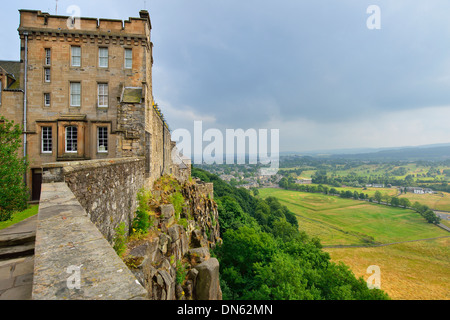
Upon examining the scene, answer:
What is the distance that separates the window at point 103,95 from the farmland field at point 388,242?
46.8 meters

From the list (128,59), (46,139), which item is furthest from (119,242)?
(128,59)

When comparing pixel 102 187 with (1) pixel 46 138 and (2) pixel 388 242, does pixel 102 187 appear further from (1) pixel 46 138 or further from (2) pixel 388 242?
(2) pixel 388 242

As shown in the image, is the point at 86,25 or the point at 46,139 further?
the point at 46,139

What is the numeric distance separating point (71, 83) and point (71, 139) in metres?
4.33

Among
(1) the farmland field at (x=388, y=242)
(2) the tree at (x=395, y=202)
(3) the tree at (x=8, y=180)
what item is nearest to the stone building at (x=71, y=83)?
(3) the tree at (x=8, y=180)

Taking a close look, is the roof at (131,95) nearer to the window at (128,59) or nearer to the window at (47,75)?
the window at (128,59)

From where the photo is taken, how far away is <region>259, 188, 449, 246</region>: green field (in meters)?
61.7

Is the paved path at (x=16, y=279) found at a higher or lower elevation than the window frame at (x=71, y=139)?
lower

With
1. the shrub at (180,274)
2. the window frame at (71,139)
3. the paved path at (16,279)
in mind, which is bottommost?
the shrub at (180,274)

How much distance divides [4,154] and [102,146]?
24.3ft

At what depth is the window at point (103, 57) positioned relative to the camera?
1520 cm

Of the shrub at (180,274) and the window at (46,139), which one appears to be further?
the window at (46,139)

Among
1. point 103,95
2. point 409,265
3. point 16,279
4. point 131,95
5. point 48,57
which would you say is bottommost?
point 409,265

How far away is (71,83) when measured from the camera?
15.2 metres
